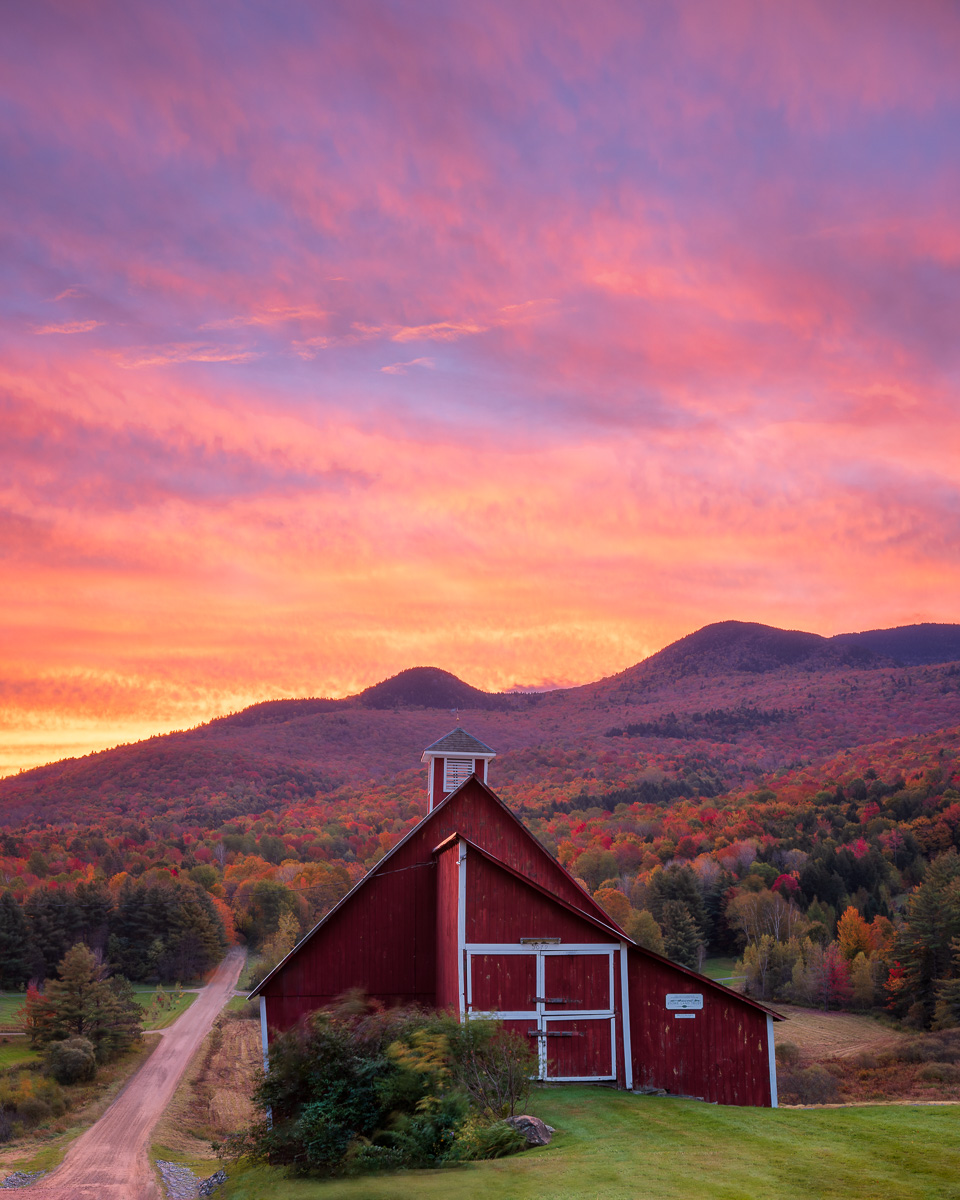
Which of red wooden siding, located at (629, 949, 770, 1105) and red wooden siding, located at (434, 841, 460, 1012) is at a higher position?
red wooden siding, located at (434, 841, 460, 1012)

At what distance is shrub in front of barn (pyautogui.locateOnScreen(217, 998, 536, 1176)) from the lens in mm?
14125

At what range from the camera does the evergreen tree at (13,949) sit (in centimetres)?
9362

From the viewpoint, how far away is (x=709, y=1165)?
13.0 metres

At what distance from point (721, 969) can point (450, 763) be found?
8301cm

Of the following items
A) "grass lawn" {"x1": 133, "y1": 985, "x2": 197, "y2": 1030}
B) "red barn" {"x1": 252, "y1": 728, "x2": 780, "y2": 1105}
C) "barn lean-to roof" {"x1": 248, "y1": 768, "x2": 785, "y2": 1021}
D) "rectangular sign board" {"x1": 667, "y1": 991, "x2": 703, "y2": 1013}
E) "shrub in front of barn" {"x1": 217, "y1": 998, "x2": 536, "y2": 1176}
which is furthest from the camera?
"grass lawn" {"x1": 133, "y1": 985, "x2": 197, "y2": 1030}

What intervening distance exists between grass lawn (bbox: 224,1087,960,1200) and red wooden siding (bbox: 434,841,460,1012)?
516 cm

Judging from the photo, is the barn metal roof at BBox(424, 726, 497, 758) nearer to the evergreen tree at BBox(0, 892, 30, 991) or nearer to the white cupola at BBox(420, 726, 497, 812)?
the white cupola at BBox(420, 726, 497, 812)

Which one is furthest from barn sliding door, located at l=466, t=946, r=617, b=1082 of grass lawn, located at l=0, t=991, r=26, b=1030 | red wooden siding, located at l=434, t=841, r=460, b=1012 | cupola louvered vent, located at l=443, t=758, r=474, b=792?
grass lawn, located at l=0, t=991, r=26, b=1030

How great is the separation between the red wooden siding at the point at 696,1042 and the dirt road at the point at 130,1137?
21174 millimetres

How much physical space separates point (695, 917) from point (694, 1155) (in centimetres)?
9312

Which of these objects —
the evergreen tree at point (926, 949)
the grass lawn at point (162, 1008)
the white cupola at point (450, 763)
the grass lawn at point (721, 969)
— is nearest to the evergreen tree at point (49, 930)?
the grass lawn at point (162, 1008)

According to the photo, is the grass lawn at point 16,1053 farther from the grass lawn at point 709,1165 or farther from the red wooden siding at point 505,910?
the grass lawn at point 709,1165

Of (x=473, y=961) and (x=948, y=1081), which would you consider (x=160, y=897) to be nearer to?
(x=948, y=1081)

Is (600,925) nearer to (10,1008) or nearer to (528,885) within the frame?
(528,885)
